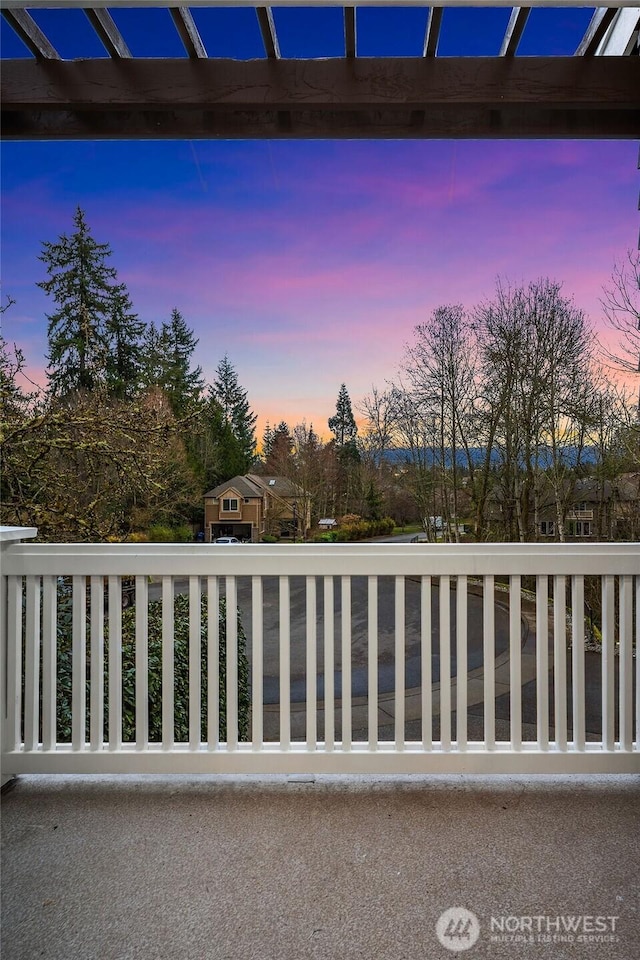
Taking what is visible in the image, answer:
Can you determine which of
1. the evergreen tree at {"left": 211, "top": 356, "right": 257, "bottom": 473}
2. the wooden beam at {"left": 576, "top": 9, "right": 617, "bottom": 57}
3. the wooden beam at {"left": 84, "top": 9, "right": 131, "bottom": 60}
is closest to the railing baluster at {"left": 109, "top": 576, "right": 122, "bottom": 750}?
the evergreen tree at {"left": 211, "top": 356, "right": 257, "bottom": 473}

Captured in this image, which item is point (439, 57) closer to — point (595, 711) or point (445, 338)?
point (445, 338)

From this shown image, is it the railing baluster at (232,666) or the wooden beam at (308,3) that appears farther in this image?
the railing baluster at (232,666)

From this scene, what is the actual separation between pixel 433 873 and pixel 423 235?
2.33 meters

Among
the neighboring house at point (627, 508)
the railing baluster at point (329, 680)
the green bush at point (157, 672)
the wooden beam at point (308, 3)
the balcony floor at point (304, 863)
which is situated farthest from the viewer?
the green bush at point (157, 672)

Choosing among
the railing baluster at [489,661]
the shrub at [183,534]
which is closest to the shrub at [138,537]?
the shrub at [183,534]

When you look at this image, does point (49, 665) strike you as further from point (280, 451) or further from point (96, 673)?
point (280, 451)

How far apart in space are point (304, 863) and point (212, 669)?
2.27ft

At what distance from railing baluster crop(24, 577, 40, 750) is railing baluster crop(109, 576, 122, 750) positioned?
0.28 m

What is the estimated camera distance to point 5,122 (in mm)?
2061

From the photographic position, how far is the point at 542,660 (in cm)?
196

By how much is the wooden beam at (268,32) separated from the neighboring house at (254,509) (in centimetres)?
154

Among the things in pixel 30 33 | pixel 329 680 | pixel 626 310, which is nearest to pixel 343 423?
pixel 329 680

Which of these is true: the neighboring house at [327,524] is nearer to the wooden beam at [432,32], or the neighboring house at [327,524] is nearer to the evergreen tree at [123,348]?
the evergreen tree at [123,348]

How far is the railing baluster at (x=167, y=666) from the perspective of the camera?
1.97 m
